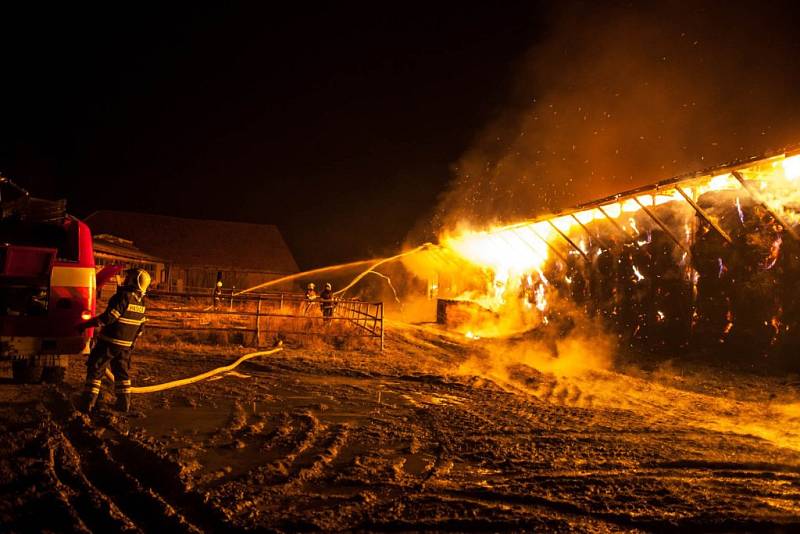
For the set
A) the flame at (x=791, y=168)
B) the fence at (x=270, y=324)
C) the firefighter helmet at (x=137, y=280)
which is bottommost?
the fence at (x=270, y=324)

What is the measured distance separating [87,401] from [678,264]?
11349 mm

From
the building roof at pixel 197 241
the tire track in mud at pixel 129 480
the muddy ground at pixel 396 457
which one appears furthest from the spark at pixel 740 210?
the building roof at pixel 197 241

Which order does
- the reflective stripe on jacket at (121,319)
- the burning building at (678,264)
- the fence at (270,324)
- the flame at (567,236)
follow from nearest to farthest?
1. the reflective stripe on jacket at (121,319)
2. the flame at (567,236)
3. the burning building at (678,264)
4. the fence at (270,324)

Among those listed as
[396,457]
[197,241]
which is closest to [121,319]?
[396,457]

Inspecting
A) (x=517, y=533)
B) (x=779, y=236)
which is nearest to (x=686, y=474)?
(x=517, y=533)

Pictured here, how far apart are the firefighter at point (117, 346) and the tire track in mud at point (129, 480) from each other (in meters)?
0.48

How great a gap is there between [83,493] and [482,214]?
19.5m

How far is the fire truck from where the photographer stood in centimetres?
645

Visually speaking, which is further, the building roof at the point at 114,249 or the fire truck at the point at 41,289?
the building roof at the point at 114,249

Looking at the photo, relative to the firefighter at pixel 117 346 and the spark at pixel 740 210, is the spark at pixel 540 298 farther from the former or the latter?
the firefighter at pixel 117 346

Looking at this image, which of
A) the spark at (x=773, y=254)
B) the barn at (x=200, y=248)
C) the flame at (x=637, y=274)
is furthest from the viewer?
the barn at (x=200, y=248)

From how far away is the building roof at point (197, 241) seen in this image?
123 ft

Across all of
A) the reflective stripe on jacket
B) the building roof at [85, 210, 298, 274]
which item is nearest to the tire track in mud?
the reflective stripe on jacket

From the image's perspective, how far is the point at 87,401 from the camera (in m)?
5.68
